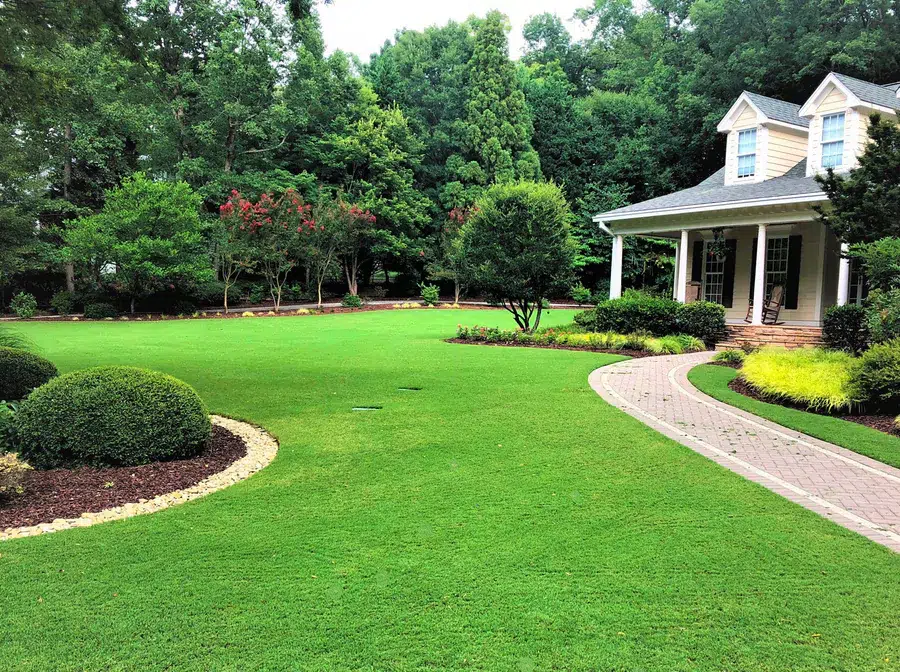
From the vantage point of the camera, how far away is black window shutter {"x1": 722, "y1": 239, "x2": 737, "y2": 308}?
18297 millimetres

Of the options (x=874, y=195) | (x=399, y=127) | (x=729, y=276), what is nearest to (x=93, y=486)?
(x=874, y=195)

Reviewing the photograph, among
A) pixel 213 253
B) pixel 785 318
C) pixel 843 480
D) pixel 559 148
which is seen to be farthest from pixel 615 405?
pixel 559 148

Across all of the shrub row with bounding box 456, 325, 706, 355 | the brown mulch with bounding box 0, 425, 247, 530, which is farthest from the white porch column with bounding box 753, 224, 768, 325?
the brown mulch with bounding box 0, 425, 247, 530

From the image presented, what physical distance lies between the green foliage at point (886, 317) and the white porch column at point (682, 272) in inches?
320

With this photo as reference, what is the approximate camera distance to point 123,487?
4.73 meters

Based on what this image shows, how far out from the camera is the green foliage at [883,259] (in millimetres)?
8602

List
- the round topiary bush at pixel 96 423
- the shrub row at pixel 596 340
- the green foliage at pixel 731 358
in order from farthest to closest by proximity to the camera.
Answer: the shrub row at pixel 596 340, the green foliage at pixel 731 358, the round topiary bush at pixel 96 423

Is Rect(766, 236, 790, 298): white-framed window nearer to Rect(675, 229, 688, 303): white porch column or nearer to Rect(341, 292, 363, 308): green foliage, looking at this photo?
Rect(675, 229, 688, 303): white porch column

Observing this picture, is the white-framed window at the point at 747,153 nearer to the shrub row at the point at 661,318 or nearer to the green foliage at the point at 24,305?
the shrub row at the point at 661,318

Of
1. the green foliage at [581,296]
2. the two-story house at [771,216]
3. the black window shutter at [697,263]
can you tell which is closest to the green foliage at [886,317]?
the two-story house at [771,216]

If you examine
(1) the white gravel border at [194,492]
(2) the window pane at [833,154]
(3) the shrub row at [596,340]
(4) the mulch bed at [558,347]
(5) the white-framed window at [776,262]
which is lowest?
(1) the white gravel border at [194,492]

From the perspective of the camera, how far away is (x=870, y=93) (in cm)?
1535

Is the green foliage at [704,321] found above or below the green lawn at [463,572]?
above

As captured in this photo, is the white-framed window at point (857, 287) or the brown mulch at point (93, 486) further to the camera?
the white-framed window at point (857, 287)
